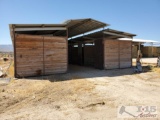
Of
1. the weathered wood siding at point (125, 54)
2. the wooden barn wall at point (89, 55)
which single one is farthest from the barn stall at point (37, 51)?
the wooden barn wall at point (89, 55)

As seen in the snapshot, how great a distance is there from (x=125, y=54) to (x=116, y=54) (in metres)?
0.93

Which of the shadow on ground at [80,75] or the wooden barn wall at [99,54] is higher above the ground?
the wooden barn wall at [99,54]

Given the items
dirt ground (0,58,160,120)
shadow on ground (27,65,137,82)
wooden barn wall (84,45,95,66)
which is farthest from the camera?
wooden barn wall (84,45,95,66)

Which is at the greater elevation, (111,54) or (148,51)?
(148,51)

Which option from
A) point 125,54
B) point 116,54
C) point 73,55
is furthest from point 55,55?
point 73,55

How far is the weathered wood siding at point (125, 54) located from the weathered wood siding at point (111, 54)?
0.41 m

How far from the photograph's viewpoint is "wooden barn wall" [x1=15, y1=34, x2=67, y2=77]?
29.5 feet

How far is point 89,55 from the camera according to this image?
14922mm

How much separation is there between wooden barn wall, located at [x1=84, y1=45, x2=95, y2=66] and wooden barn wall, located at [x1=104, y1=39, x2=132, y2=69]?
7.49 feet

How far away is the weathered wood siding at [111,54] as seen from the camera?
11855 mm

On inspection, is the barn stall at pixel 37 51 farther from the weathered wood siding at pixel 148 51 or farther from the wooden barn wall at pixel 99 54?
the weathered wood siding at pixel 148 51

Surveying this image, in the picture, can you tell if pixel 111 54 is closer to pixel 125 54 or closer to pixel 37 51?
pixel 125 54

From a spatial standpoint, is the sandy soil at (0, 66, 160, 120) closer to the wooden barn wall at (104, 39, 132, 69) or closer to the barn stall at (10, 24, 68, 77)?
the barn stall at (10, 24, 68, 77)

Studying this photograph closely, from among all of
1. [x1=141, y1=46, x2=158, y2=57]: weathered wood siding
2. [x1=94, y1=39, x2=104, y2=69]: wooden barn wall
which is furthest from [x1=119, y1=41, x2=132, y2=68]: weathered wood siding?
[x1=141, y1=46, x2=158, y2=57]: weathered wood siding
